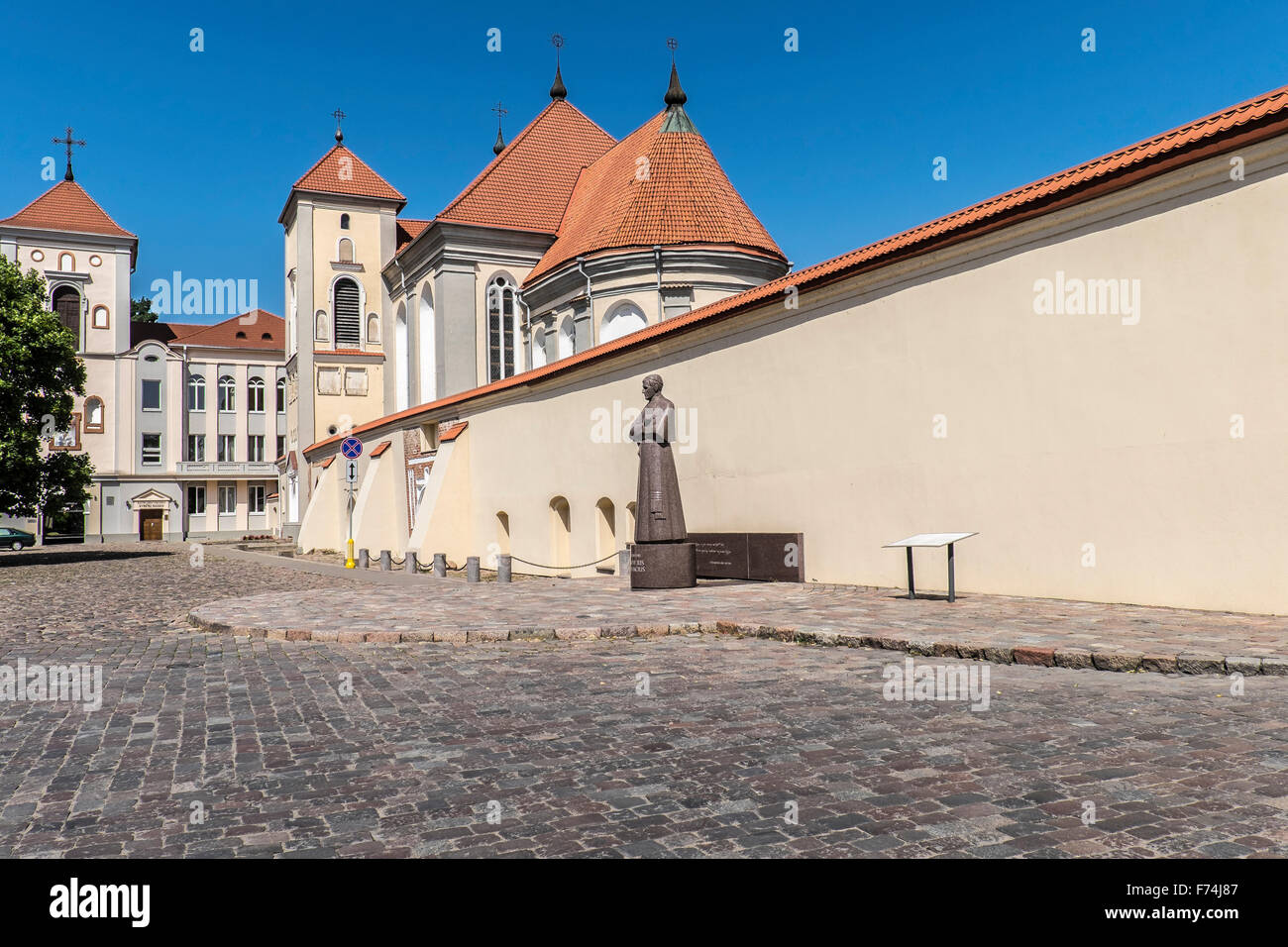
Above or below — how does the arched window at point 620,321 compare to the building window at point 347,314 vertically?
below

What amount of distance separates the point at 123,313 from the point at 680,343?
4835cm

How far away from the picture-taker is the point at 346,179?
48406mm

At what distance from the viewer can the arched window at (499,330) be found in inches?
1444

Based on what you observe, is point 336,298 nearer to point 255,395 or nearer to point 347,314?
point 347,314

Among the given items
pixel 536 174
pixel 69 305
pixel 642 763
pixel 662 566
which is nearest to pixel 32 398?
pixel 536 174

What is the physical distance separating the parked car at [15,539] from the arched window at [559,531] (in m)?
39.7

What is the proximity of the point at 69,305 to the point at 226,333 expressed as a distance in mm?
9765

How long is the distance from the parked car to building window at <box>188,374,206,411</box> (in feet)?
39.3

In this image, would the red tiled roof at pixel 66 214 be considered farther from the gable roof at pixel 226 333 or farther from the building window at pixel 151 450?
the building window at pixel 151 450

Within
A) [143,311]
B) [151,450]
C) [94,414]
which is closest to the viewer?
[94,414]

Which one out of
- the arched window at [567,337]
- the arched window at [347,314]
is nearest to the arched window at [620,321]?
the arched window at [567,337]

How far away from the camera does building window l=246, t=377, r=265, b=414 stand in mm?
60312
